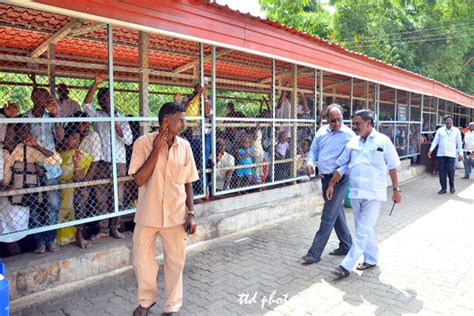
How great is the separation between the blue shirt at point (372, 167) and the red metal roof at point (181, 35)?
200 centimetres

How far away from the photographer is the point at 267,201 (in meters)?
6.23

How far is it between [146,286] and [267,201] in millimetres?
3511

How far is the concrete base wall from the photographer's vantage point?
10.8ft

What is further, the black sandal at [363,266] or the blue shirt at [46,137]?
the black sandal at [363,266]

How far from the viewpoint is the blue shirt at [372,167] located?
12.8 ft

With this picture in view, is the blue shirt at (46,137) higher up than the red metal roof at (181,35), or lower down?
lower down

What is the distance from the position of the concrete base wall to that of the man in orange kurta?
98cm

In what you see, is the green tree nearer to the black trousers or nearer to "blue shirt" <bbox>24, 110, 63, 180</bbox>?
the black trousers

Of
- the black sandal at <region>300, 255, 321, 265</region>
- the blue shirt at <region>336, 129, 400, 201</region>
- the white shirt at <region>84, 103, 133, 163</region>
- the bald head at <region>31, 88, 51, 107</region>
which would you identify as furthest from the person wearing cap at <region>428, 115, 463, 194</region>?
the bald head at <region>31, 88, 51, 107</region>

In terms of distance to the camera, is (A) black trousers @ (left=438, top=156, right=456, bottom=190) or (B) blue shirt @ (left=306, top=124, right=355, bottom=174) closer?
(B) blue shirt @ (left=306, top=124, right=355, bottom=174)

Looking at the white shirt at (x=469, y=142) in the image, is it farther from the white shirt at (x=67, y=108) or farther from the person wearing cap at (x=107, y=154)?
the white shirt at (x=67, y=108)

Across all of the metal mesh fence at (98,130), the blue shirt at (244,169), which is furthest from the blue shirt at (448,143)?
the blue shirt at (244,169)

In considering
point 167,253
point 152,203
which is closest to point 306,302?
point 167,253

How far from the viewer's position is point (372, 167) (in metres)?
3.94
